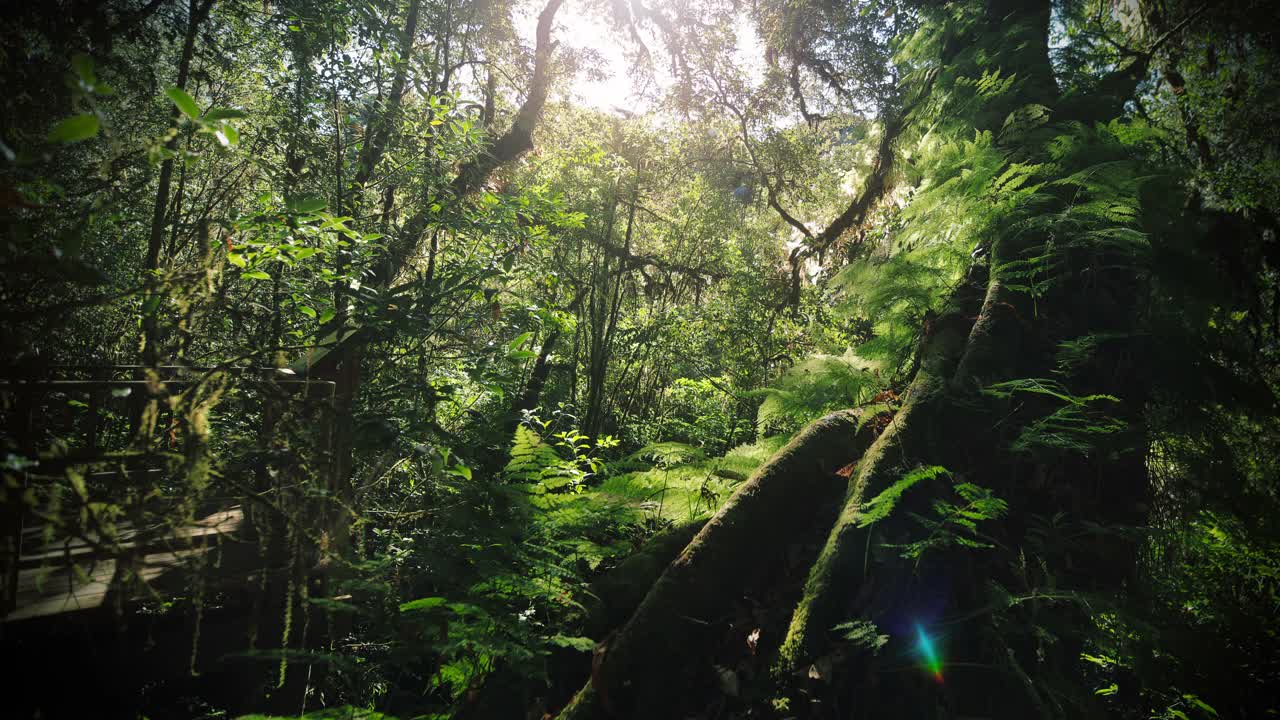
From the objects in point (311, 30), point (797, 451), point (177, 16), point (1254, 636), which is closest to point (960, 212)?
point (797, 451)

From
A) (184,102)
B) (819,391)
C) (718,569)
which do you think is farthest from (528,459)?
(184,102)

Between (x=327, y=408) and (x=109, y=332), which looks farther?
(x=109, y=332)

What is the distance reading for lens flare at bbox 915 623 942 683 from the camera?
6.55ft

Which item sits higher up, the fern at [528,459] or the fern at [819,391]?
the fern at [819,391]

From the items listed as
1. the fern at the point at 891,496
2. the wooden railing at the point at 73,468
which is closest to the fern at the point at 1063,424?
the fern at the point at 891,496

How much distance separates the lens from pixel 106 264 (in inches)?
290

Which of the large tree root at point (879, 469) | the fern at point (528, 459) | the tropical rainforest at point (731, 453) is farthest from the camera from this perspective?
the fern at point (528, 459)

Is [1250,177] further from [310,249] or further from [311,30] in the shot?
[311,30]

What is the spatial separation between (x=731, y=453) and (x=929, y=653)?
191 cm

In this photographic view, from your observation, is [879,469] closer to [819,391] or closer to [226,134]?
[819,391]

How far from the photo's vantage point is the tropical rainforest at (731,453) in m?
1.94

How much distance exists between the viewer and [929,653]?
6.69 feet

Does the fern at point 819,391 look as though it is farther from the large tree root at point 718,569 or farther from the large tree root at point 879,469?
the large tree root at point 879,469

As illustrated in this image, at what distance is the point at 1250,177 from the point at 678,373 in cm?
943
